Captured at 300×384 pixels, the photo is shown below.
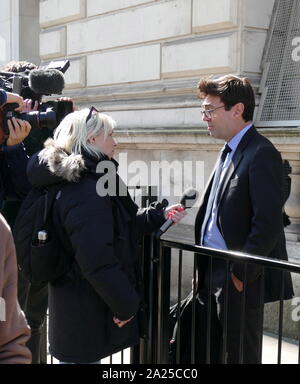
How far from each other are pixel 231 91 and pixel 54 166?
44.5 inches

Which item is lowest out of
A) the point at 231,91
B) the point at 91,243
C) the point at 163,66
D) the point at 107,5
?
the point at 91,243

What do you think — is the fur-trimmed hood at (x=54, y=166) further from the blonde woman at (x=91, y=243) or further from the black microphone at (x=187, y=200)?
the black microphone at (x=187, y=200)

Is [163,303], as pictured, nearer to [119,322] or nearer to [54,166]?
[119,322]

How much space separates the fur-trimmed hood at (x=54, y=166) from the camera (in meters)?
3.21

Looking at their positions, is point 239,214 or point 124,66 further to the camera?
point 124,66

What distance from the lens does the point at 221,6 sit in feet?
22.2

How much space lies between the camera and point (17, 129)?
368 cm

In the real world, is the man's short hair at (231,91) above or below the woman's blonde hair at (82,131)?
above

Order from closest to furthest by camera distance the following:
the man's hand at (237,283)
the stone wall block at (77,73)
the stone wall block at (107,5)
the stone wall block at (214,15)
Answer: the man's hand at (237,283), the stone wall block at (214,15), the stone wall block at (107,5), the stone wall block at (77,73)

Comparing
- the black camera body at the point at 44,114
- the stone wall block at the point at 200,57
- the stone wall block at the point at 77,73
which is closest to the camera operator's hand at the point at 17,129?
the black camera body at the point at 44,114

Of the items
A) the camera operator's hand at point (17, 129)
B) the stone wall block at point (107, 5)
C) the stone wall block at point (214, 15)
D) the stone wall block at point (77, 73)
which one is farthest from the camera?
the stone wall block at point (77, 73)

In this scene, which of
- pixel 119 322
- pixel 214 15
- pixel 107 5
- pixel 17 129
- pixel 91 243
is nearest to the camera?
pixel 91 243

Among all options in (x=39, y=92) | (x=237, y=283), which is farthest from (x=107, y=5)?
(x=237, y=283)

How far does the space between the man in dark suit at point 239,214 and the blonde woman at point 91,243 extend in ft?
1.50
